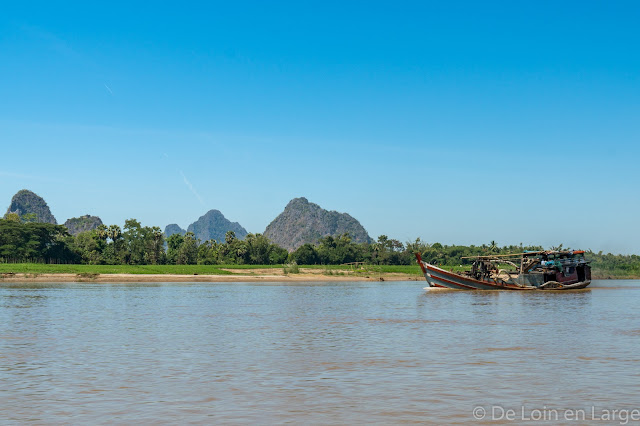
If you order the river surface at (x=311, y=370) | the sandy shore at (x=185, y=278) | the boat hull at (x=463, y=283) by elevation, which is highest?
the boat hull at (x=463, y=283)

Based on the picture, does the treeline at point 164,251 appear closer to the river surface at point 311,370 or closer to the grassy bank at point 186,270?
the grassy bank at point 186,270

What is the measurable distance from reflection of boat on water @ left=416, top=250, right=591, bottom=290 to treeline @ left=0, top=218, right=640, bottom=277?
41.3 m

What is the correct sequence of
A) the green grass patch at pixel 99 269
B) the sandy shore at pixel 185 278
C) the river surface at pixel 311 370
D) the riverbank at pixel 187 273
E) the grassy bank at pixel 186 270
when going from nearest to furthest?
the river surface at pixel 311 370
the sandy shore at pixel 185 278
the riverbank at pixel 187 273
the green grass patch at pixel 99 269
the grassy bank at pixel 186 270

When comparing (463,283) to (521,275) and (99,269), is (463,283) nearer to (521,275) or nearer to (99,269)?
(521,275)

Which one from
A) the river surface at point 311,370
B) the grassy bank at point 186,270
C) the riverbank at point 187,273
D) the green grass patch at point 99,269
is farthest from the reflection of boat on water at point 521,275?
the green grass patch at point 99,269

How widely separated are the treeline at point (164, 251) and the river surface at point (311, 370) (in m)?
94.6

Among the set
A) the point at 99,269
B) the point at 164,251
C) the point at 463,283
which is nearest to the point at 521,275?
the point at 463,283

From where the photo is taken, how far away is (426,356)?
2095 cm

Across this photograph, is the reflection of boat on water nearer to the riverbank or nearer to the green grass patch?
the riverbank

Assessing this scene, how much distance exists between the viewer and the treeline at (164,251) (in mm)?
133750

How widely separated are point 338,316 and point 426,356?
17.1 metres

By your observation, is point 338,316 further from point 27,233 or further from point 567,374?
point 27,233

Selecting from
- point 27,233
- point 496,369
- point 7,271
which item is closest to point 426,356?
point 496,369

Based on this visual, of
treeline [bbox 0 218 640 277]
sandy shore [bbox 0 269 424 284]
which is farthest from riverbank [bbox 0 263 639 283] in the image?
treeline [bbox 0 218 640 277]
